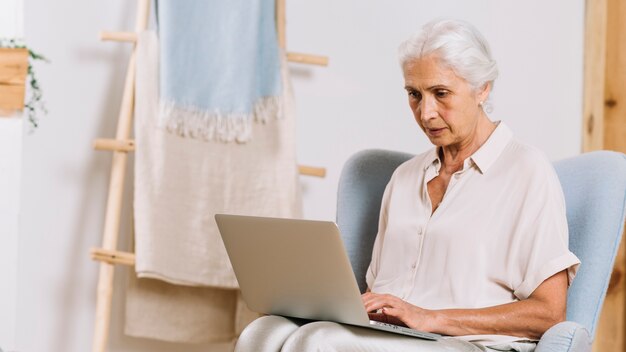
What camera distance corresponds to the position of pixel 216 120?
8.56 feet

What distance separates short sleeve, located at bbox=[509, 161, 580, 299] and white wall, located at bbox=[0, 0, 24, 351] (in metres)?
1.31

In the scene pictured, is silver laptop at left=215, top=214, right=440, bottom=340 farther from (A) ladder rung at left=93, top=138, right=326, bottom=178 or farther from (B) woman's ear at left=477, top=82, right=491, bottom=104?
(A) ladder rung at left=93, top=138, right=326, bottom=178

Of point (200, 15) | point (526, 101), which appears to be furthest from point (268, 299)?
point (526, 101)

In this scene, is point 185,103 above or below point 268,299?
above

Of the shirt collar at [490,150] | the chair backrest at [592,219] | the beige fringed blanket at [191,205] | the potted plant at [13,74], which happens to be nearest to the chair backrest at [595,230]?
the chair backrest at [592,219]

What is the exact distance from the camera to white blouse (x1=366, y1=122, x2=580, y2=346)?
170cm

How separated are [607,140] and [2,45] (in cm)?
173

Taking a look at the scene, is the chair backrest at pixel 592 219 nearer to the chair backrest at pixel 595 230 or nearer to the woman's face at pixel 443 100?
the chair backrest at pixel 595 230

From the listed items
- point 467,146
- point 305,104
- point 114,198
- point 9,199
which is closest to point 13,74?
point 9,199

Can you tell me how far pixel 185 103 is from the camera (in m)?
2.59

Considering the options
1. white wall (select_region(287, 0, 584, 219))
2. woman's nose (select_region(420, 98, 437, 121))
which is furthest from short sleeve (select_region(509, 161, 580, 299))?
white wall (select_region(287, 0, 584, 219))

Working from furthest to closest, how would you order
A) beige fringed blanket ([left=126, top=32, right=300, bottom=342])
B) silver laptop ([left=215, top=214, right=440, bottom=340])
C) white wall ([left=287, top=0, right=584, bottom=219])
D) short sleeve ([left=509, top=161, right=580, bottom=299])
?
white wall ([left=287, top=0, right=584, bottom=219]), beige fringed blanket ([left=126, top=32, right=300, bottom=342]), short sleeve ([left=509, top=161, right=580, bottom=299]), silver laptop ([left=215, top=214, right=440, bottom=340])

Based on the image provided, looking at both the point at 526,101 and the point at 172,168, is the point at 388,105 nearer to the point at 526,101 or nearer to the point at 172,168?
the point at 526,101

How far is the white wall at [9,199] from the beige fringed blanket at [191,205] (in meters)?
0.31
